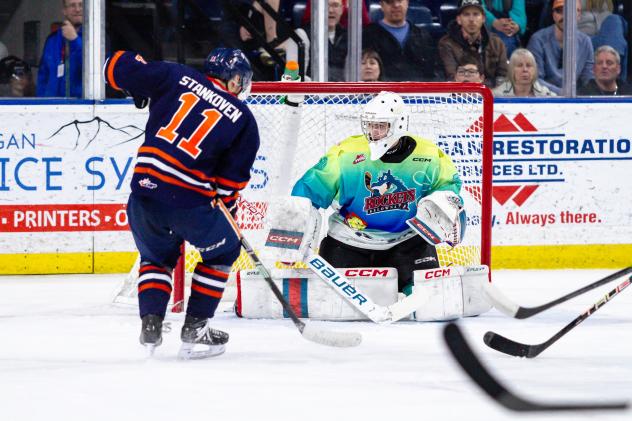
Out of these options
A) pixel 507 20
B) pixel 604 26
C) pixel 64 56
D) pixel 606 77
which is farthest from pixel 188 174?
pixel 604 26

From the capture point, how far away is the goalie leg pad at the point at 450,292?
442cm

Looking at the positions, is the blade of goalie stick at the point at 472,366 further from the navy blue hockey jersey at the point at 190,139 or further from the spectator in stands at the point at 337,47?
the spectator in stands at the point at 337,47

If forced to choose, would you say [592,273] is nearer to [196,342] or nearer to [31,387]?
[196,342]

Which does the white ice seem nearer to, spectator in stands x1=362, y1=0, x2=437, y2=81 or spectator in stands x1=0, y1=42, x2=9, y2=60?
spectator in stands x1=0, y1=42, x2=9, y2=60

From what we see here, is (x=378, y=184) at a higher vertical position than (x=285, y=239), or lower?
higher

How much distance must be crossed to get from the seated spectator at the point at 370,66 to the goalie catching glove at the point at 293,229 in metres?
1.69

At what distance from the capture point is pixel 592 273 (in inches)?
231

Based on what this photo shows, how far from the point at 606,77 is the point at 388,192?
2.17 metres

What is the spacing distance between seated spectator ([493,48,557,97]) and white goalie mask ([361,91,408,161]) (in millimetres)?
1757

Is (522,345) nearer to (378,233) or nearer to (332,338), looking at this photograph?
(332,338)

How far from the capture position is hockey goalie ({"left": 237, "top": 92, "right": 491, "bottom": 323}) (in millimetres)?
4426

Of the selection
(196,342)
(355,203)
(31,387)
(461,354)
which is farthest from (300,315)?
(461,354)

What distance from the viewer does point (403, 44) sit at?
20.1 ft

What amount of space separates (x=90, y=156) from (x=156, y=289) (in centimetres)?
223
